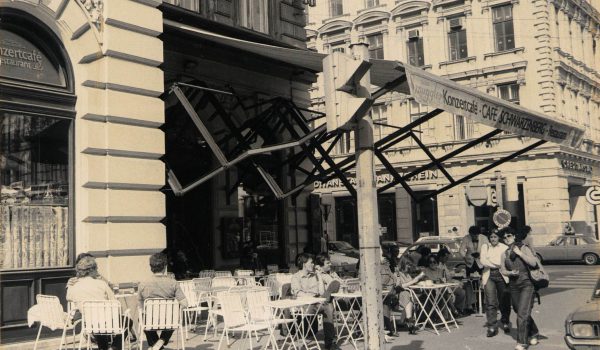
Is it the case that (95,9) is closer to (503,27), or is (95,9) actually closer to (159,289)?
(159,289)

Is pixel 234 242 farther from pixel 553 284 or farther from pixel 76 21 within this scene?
pixel 553 284

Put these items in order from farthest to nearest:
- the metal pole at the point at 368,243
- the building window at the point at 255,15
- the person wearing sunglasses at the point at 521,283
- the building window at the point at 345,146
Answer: the building window at the point at 345,146, the building window at the point at 255,15, the person wearing sunglasses at the point at 521,283, the metal pole at the point at 368,243

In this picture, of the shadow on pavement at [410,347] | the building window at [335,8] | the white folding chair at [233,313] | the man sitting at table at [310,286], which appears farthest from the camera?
the building window at [335,8]

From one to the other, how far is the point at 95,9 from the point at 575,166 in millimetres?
27907

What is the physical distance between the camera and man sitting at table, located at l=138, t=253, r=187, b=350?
774cm

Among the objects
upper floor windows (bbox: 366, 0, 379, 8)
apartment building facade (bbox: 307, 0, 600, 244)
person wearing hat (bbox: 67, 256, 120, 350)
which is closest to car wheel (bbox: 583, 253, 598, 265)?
apartment building facade (bbox: 307, 0, 600, 244)

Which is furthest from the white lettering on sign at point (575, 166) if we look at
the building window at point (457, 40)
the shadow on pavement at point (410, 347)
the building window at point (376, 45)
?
the shadow on pavement at point (410, 347)

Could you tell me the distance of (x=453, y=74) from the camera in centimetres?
3306

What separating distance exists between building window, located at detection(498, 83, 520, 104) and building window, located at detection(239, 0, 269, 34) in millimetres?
19530

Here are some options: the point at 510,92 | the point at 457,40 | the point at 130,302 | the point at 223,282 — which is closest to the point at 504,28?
the point at 457,40

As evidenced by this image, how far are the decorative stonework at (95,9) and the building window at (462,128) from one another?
24.8m

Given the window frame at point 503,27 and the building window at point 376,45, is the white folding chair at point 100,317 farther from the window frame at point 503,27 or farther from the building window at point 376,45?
the building window at point 376,45

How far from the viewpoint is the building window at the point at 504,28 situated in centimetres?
3158

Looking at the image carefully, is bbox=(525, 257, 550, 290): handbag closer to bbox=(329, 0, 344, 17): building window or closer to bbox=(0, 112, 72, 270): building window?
bbox=(0, 112, 72, 270): building window
